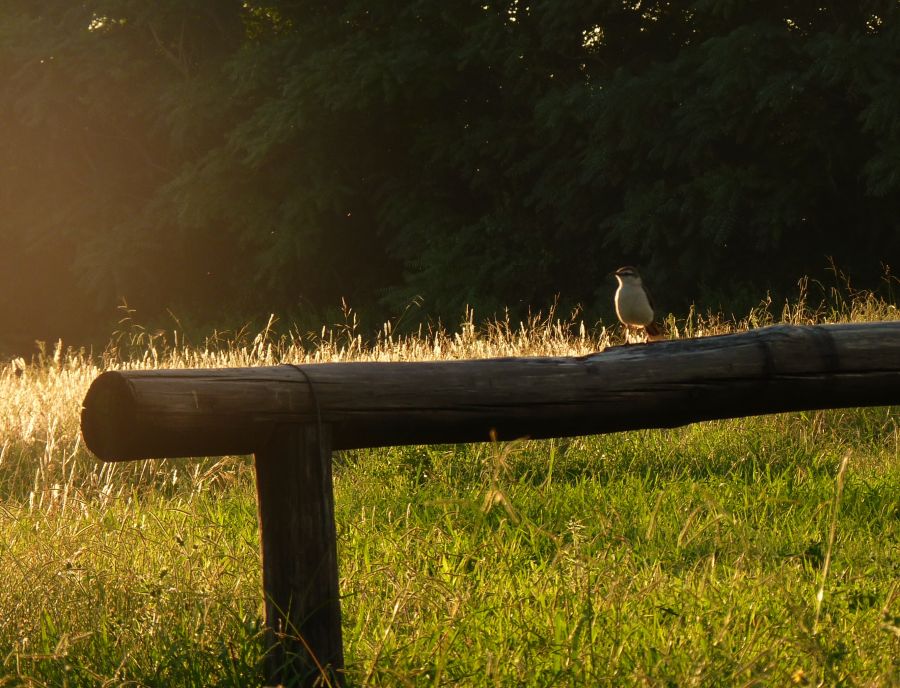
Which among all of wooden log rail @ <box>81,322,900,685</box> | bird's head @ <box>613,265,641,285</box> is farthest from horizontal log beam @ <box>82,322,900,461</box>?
bird's head @ <box>613,265,641,285</box>

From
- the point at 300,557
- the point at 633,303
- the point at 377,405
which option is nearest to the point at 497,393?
the point at 377,405

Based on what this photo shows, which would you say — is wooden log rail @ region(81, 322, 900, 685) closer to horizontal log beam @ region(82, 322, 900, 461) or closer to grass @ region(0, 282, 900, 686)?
horizontal log beam @ region(82, 322, 900, 461)

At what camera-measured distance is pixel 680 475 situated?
5734 millimetres

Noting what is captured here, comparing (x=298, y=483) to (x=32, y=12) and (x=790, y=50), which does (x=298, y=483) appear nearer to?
(x=790, y=50)

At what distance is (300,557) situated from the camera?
9.01 feet

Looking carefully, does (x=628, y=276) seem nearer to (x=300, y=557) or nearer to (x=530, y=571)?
(x=530, y=571)

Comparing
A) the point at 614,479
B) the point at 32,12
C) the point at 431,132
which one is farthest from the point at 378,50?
the point at 614,479

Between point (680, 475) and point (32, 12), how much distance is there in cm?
2751

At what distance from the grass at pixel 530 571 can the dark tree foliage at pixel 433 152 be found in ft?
31.0

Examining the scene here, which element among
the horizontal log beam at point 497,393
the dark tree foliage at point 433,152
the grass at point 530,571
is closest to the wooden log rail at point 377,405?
the horizontal log beam at point 497,393

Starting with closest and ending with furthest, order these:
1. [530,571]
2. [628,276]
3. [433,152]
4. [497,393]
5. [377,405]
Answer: [377,405] < [497,393] < [530,571] < [628,276] < [433,152]

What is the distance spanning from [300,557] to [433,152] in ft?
65.5

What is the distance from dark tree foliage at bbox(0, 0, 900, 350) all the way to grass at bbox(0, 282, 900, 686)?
9437mm

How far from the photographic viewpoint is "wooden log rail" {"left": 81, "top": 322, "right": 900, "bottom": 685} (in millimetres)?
2559
